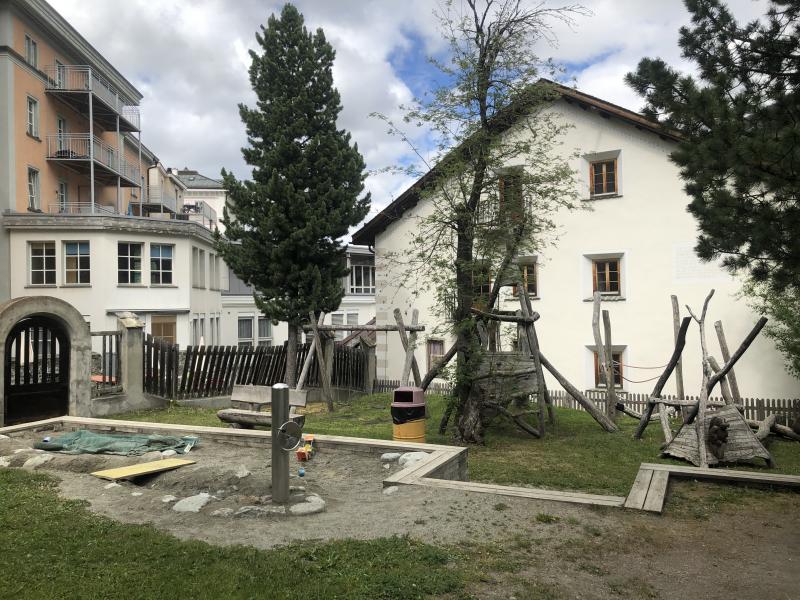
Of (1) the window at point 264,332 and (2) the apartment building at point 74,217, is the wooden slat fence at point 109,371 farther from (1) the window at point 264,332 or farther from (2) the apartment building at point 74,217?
(1) the window at point 264,332

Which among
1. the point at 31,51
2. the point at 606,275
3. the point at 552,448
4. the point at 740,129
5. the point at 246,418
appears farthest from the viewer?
the point at 31,51

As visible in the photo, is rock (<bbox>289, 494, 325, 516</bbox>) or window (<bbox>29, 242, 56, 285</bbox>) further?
window (<bbox>29, 242, 56, 285</bbox>)

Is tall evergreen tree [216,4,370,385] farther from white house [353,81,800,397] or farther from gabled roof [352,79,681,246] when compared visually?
white house [353,81,800,397]

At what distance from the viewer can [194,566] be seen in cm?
472

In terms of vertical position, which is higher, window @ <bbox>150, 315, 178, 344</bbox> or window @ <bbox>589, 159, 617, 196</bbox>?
window @ <bbox>589, 159, 617, 196</bbox>

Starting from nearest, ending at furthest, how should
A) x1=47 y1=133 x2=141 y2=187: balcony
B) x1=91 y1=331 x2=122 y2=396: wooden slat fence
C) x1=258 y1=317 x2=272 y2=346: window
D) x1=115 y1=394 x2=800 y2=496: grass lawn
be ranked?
1. x1=115 y1=394 x2=800 y2=496: grass lawn
2. x1=91 y1=331 x2=122 y2=396: wooden slat fence
3. x1=47 y1=133 x2=141 y2=187: balcony
4. x1=258 y1=317 x2=272 y2=346: window

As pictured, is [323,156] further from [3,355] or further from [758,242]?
[758,242]

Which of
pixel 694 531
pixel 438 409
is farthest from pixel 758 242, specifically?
pixel 438 409

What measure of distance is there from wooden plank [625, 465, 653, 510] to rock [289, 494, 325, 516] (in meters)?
3.22

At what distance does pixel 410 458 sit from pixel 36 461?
504 cm

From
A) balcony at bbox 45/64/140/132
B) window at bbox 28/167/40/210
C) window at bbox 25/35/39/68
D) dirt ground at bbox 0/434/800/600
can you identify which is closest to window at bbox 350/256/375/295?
balcony at bbox 45/64/140/132

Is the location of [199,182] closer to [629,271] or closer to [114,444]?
[629,271]

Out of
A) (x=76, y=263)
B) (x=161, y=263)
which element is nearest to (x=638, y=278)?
(x=161, y=263)

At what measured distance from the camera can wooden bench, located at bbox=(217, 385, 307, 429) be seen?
12.3m
